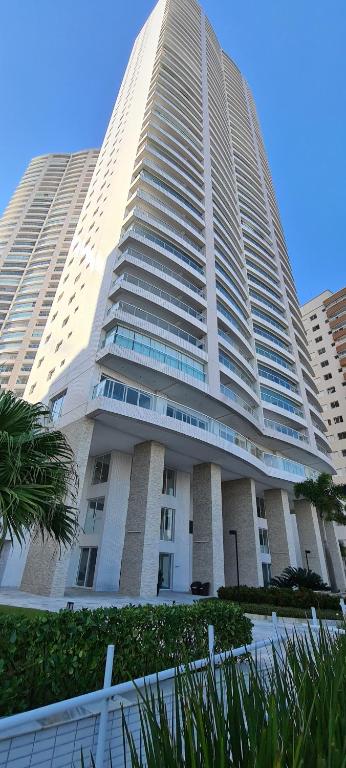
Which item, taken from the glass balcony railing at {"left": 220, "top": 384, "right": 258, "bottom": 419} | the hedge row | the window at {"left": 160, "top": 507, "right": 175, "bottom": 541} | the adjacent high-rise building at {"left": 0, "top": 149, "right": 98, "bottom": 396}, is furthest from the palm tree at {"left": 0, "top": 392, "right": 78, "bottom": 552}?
the adjacent high-rise building at {"left": 0, "top": 149, "right": 98, "bottom": 396}

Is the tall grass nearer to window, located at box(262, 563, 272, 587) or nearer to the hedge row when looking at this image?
the hedge row

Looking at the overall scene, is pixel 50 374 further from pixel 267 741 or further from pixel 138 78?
pixel 138 78

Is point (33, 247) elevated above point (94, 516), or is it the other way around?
point (33, 247)

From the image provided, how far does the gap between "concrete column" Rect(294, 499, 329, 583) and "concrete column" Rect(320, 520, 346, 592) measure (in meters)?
2.09

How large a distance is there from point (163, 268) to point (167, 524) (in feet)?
59.0

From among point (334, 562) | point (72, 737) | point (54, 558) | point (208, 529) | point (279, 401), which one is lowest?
point (72, 737)

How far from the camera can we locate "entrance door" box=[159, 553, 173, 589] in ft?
79.5

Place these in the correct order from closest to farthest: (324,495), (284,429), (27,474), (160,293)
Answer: (27,474)
(160,293)
(324,495)
(284,429)

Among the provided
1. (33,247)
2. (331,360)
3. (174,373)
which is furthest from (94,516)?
(33,247)

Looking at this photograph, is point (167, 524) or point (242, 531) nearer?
point (167, 524)

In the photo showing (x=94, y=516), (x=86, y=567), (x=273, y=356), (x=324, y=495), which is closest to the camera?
(x=86, y=567)

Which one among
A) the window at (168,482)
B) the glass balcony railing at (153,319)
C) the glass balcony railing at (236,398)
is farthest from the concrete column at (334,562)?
the glass balcony railing at (153,319)

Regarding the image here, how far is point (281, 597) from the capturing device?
58.7ft

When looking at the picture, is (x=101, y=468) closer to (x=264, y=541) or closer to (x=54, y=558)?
(x=54, y=558)
